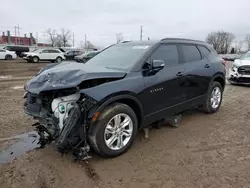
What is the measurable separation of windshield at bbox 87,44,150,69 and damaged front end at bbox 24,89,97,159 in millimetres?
1050

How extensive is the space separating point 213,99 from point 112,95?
3.46 meters

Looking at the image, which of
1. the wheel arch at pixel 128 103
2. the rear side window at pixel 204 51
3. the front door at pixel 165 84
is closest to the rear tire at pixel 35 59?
the rear side window at pixel 204 51

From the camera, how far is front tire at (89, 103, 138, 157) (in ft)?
11.6

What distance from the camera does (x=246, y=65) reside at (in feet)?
33.5

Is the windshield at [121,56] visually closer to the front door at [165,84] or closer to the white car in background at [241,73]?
the front door at [165,84]

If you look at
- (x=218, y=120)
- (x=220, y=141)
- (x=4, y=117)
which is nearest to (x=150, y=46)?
(x=220, y=141)

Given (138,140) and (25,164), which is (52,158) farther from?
(138,140)

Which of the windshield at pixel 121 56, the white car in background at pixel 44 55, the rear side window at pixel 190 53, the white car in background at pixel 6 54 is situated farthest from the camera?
the white car in background at pixel 6 54

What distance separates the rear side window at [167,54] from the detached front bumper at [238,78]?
658cm

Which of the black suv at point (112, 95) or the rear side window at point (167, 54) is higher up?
the rear side window at point (167, 54)

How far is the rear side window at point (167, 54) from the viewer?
14.9 feet

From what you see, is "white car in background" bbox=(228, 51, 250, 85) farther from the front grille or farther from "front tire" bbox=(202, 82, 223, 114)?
"front tire" bbox=(202, 82, 223, 114)

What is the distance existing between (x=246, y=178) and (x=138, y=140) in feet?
6.09

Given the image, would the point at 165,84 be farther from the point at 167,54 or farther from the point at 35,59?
the point at 35,59
